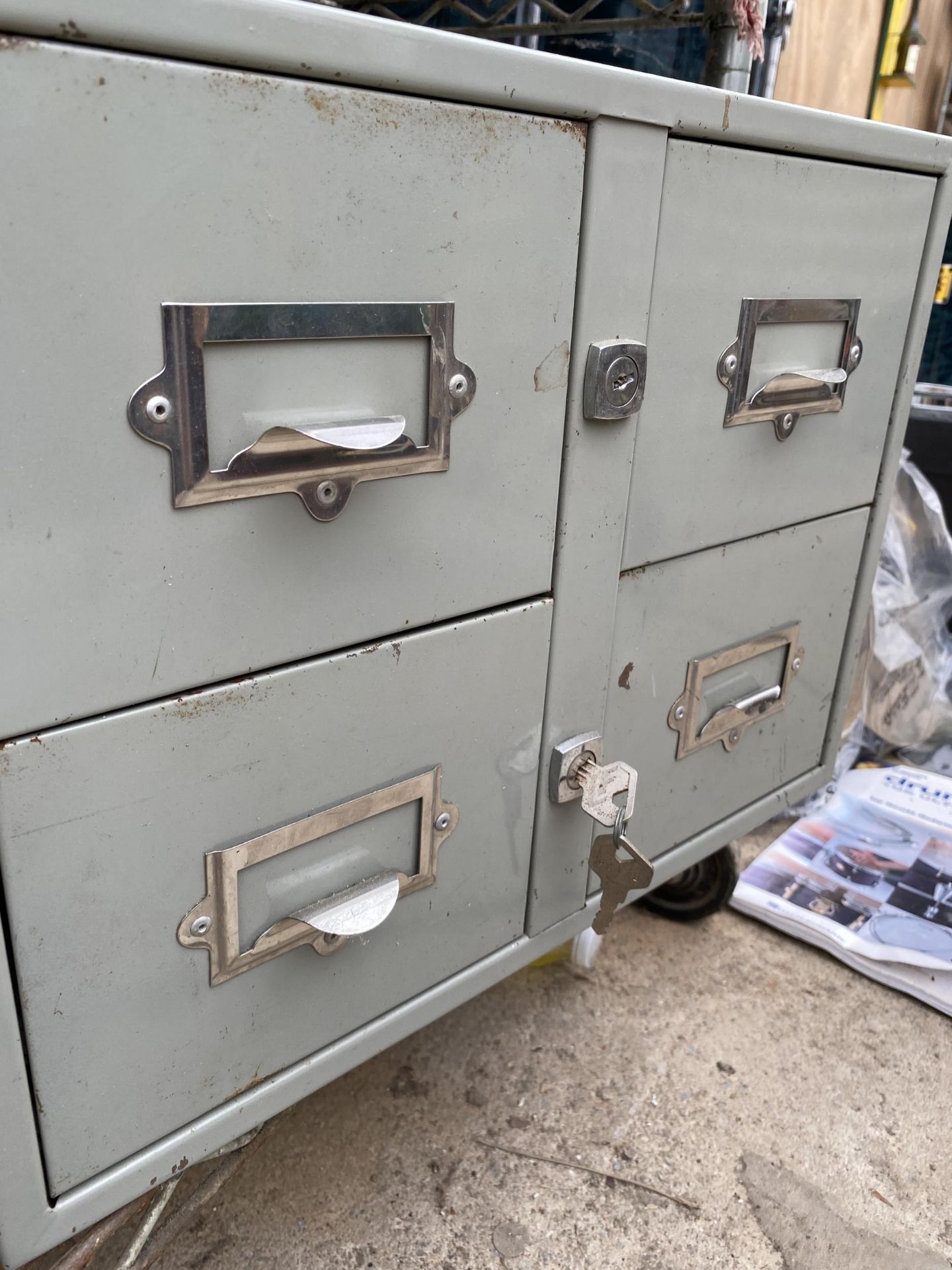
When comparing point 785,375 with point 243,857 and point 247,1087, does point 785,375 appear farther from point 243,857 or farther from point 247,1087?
point 247,1087

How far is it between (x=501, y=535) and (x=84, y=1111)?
45 cm

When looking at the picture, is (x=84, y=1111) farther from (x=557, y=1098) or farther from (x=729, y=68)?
(x=729, y=68)

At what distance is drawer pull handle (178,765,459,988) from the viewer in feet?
1.99

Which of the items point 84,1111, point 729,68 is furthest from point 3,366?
point 729,68

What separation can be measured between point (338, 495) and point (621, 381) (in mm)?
250

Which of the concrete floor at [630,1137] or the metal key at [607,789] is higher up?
the metal key at [607,789]

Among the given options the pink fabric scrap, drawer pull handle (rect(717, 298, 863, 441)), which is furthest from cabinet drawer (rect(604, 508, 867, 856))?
the pink fabric scrap

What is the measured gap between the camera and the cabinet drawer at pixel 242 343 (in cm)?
45

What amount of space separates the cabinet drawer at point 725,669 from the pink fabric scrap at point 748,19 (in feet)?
1.52

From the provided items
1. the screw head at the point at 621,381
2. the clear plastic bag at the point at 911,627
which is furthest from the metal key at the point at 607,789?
the clear plastic bag at the point at 911,627

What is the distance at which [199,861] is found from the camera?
0.59 meters

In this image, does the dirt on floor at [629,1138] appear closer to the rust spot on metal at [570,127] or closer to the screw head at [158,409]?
the screw head at [158,409]

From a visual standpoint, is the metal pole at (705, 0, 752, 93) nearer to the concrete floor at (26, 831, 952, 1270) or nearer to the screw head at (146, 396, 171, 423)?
the screw head at (146, 396, 171, 423)

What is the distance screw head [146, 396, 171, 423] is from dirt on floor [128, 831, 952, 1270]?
792 millimetres
